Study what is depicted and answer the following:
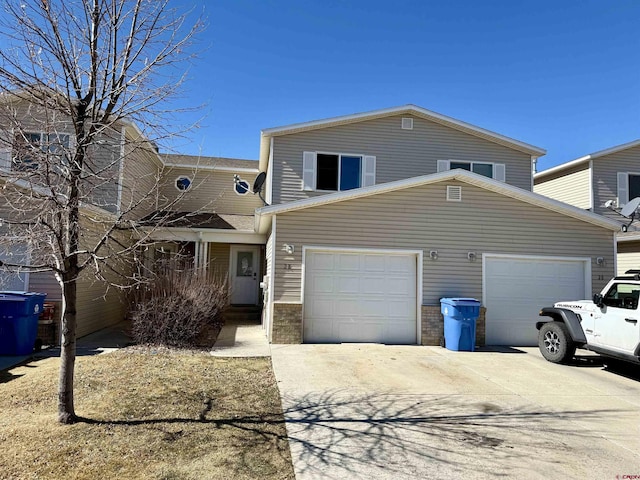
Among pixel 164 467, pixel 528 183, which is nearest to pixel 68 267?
pixel 164 467

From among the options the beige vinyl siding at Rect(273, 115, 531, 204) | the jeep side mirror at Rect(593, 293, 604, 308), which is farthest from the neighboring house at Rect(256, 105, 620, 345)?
the beige vinyl siding at Rect(273, 115, 531, 204)

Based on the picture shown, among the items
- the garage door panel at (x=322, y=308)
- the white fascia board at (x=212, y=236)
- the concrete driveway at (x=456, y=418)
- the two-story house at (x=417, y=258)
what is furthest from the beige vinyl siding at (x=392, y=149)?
the concrete driveway at (x=456, y=418)

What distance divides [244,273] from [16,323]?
8779 mm

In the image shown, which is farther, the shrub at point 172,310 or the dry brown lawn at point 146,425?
the shrub at point 172,310

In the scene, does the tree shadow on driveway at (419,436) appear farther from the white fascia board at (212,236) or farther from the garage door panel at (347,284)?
the white fascia board at (212,236)

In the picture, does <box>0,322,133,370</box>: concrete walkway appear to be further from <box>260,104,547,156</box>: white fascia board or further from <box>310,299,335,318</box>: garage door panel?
<box>260,104,547,156</box>: white fascia board

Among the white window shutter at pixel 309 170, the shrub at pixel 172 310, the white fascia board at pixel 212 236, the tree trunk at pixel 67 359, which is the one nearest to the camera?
the tree trunk at pixel 67 359

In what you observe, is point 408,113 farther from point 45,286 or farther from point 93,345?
point 45,286

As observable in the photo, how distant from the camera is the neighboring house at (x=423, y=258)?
9484 millimetres

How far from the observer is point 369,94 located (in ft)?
44.1

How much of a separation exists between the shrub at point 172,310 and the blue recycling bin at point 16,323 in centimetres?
186

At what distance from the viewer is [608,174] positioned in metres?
15.6

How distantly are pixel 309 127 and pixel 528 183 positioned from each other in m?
7.86

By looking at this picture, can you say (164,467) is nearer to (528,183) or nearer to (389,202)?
(389,202)
